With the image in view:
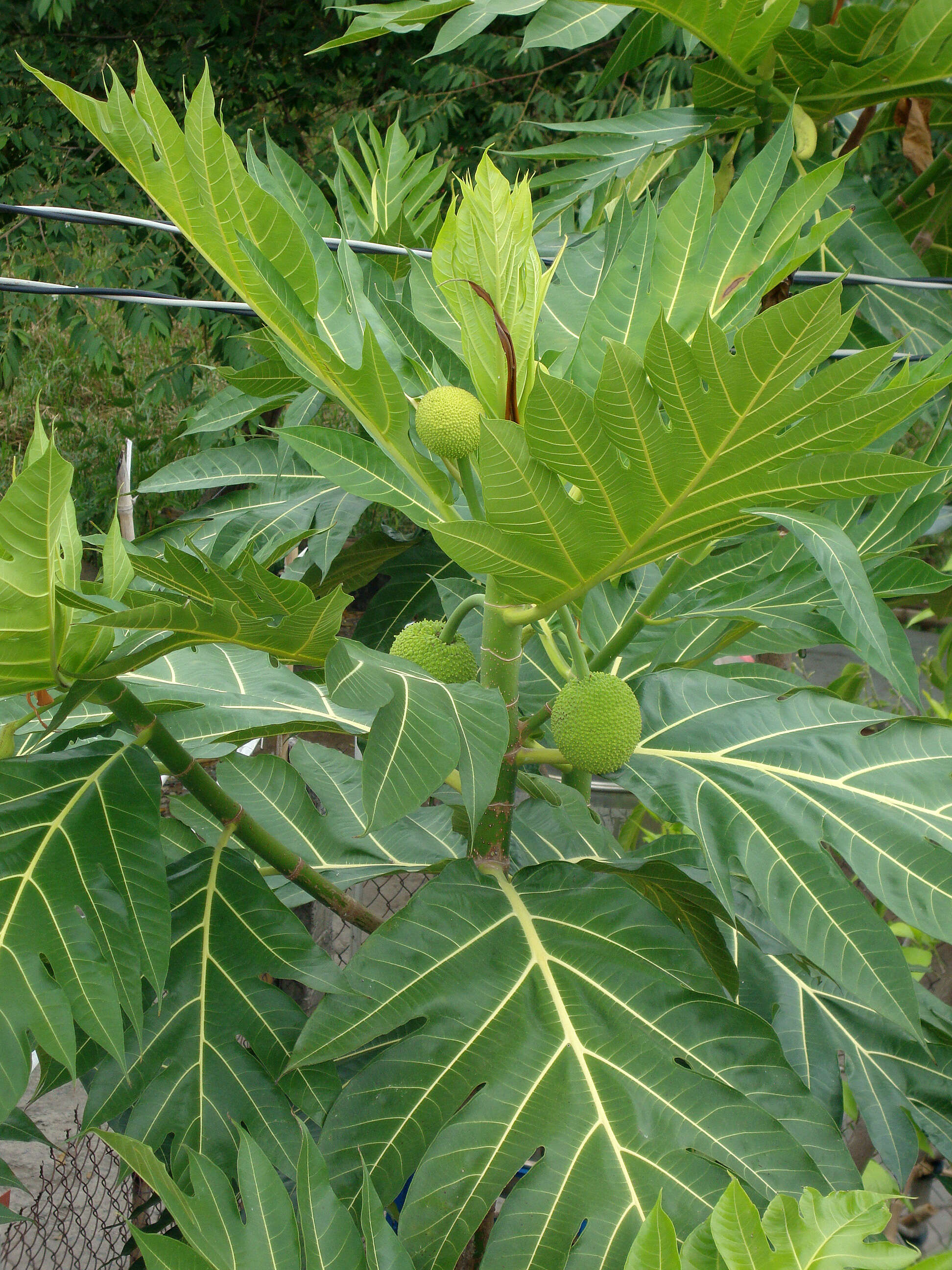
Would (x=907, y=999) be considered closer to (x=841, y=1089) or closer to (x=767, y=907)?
(x=767, y=907)

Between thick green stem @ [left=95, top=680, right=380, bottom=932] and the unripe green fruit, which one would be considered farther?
the unripe green fruit

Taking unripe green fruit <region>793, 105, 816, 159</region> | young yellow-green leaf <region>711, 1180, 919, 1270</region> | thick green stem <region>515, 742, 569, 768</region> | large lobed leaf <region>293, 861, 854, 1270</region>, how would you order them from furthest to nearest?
unripe green fruit <region>793, 105, 816, 159</region>
thick green stem <region>515, 742, 569, 768</region>
large lobed leaf <region>293, 861, 854, 1270</region>
young yellow-green leaf <region>711, 1180, 919, 1270</region>

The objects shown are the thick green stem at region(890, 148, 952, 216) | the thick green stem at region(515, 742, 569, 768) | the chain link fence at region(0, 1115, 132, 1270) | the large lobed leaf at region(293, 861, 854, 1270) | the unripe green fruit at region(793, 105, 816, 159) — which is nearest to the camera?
the large lobed leaf at region(293, 861, 854, 1270)

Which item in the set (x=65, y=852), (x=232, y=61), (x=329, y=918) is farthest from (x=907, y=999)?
(x=232, y=61)

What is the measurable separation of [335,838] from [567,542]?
31cm

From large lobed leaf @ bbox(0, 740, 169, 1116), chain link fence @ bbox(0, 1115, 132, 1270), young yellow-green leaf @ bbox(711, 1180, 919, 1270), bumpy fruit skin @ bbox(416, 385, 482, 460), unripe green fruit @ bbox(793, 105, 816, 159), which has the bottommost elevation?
chain link fence @ bbox(0, 1115, 132, 1270)

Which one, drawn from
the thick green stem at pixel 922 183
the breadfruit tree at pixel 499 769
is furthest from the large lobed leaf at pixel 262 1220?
the thick green stem at pixel 922 183

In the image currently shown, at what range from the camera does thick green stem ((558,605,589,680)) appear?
1.95 ft

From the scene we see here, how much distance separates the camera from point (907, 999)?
52 cm

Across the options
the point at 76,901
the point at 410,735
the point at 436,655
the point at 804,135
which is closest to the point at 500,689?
the point at 436,655

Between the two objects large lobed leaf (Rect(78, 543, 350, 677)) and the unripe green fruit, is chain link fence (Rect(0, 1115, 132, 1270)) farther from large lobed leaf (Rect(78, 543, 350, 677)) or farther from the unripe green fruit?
the unripe green fruit

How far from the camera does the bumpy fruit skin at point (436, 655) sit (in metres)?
0.60

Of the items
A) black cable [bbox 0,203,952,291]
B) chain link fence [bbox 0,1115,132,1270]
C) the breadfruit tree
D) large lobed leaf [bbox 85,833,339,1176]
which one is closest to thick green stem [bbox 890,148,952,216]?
black cable [bbox 0,203,952,291]

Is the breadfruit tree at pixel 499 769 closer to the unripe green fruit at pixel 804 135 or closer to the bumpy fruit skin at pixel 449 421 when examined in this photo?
the bumpy fruit skin at pixel 449 421
